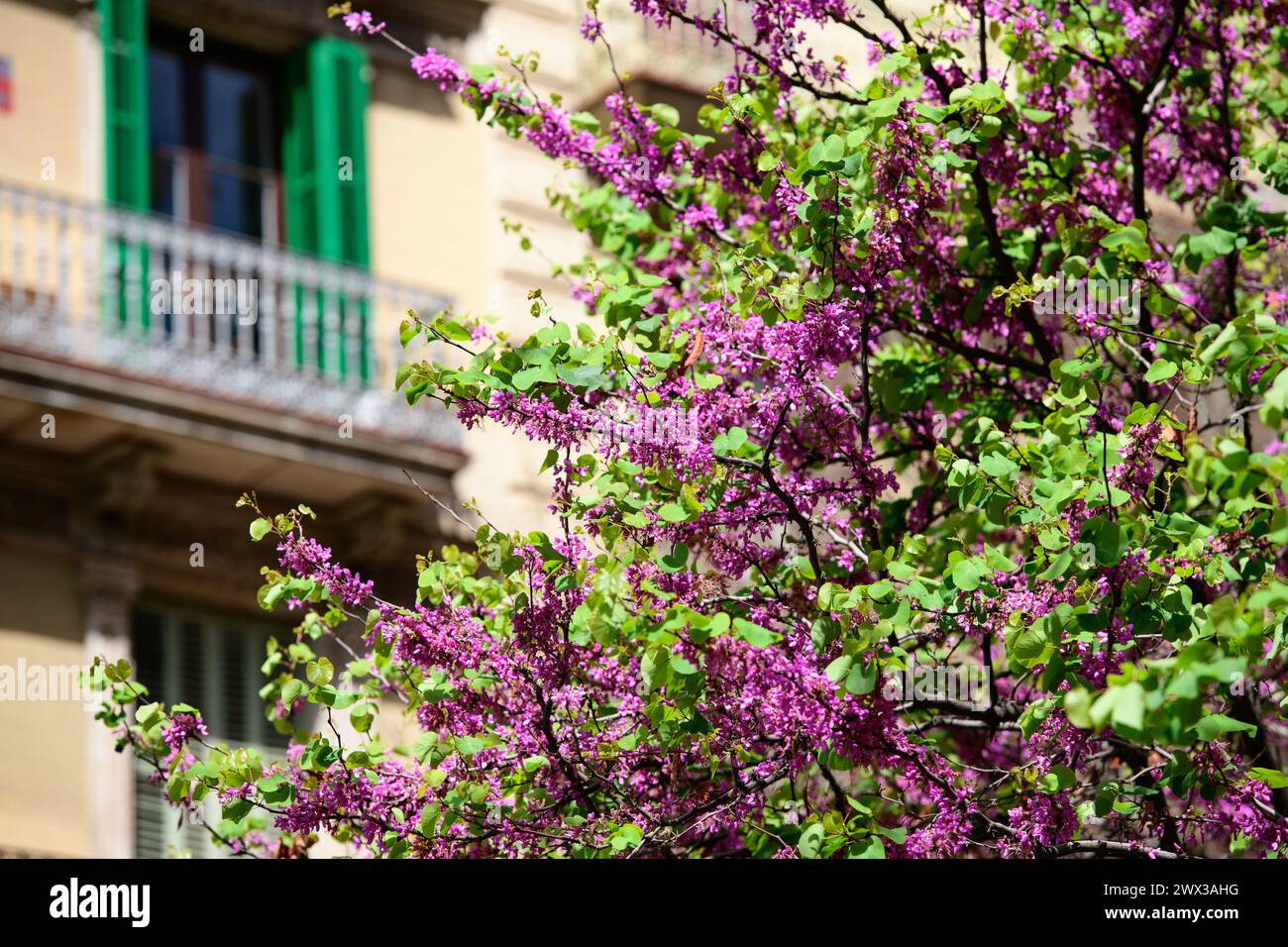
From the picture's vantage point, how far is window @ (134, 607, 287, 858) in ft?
47.2

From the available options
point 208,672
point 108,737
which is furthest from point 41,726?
point 208,672

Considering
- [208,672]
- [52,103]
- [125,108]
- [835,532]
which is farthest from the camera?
[125,108]

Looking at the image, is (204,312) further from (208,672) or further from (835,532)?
(835,532)

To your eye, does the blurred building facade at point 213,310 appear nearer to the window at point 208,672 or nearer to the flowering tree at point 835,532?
the window at point 208,672

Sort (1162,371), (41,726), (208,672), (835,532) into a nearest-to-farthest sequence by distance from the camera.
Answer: (1162,371), (835,532), (41,726), (208,672)

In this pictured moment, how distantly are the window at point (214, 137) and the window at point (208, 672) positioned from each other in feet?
9.47

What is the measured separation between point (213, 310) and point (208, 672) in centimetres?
240

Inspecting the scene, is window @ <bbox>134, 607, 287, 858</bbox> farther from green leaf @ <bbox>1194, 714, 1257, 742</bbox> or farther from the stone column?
green leaf @ <bbox>1194, 714, 1257, 742</bbox>

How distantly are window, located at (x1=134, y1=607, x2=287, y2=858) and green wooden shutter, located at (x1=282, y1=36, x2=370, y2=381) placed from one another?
2.47 meters

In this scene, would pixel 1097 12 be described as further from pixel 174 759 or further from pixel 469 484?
pixel 469 484

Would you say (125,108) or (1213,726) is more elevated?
(125,108)

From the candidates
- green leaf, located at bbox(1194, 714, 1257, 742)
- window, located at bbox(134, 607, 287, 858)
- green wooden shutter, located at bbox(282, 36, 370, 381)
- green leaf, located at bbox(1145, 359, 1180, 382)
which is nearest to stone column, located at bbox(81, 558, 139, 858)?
window, located at bbox(134, 607, 287, 858)

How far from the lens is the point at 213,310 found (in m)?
15.0

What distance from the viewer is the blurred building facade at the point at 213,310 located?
1381cm
